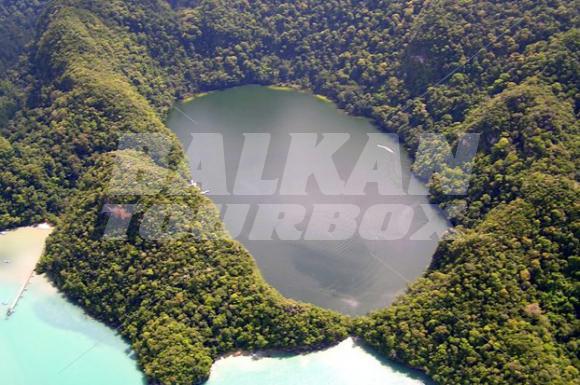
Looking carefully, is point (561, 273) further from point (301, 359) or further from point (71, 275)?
point (71, 275)

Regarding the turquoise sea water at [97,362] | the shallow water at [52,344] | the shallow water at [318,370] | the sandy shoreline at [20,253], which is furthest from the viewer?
the sandy shoreline at [20,253]

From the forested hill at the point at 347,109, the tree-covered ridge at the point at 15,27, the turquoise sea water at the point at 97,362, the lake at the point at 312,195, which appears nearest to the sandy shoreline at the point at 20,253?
the forested hill at the point at 347,109

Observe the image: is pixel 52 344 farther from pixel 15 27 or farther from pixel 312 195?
pixel 15 27

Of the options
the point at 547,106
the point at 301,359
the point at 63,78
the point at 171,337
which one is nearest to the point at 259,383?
the point at 301,359

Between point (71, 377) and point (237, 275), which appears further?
point (237, 275)

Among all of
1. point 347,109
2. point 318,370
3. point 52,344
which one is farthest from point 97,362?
point 347,109

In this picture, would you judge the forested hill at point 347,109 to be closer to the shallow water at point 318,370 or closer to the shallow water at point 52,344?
the shallow water at point 318,370

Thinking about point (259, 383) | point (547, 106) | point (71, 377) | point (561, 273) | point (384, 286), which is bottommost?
point (71, 377)
